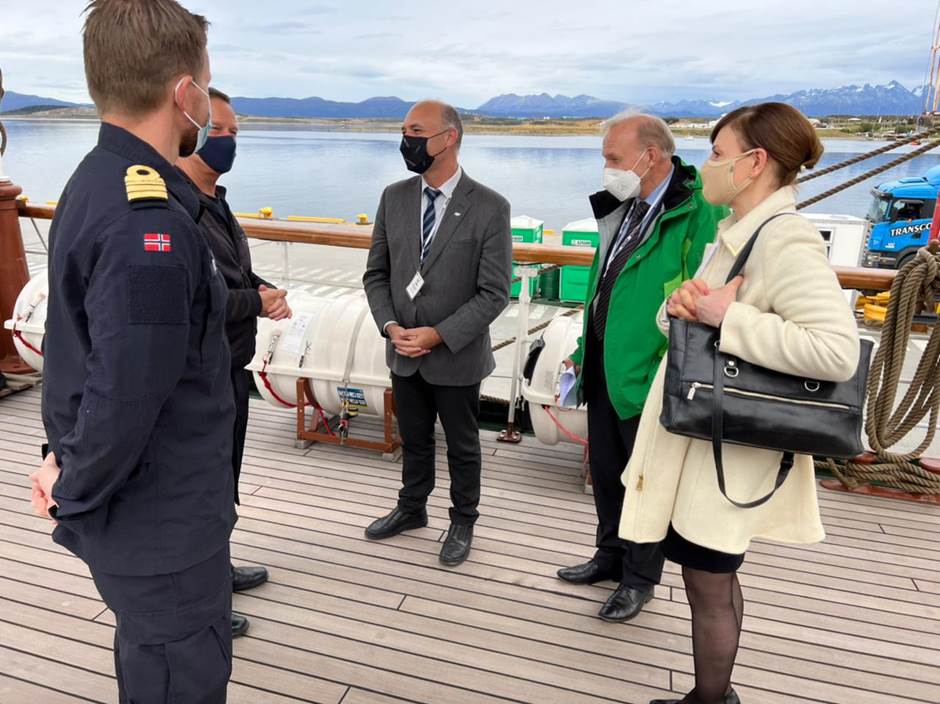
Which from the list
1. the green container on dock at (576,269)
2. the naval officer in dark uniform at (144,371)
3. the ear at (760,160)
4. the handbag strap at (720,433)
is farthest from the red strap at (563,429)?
the green container on dock at (576,269)

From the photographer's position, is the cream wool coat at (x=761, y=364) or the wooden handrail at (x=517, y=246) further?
the wooden handrail at (x=517, y=246)

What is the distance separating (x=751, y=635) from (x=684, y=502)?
915mm

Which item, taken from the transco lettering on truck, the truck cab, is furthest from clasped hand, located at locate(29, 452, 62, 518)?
the transco lettering on truck

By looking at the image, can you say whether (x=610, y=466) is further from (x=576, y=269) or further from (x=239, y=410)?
(x=576, y=269)

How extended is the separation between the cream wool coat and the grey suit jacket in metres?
0.84

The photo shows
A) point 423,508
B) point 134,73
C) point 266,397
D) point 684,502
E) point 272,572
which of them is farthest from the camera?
point 266,397

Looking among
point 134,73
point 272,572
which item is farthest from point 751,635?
point 134,73

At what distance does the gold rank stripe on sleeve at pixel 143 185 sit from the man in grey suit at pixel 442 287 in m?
1.25

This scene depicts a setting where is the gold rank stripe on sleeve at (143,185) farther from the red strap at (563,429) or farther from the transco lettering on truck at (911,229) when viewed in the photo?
the transco lettering on truck at (911,229)

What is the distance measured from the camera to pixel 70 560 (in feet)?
7.67

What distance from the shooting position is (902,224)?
43.7 ft

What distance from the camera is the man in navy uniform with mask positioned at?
6.10ft

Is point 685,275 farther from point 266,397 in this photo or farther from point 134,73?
point 266,397

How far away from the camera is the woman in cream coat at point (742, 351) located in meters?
1.22
